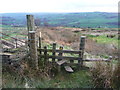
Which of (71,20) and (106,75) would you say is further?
(71,20)

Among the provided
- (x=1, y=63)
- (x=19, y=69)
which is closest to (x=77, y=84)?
(x=19, y=69)

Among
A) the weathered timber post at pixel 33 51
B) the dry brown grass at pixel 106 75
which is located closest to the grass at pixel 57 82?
the dry brown grass at pixel 106 75

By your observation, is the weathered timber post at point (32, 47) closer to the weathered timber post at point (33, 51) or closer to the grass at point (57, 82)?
the weathered timber post at point (33, 51)

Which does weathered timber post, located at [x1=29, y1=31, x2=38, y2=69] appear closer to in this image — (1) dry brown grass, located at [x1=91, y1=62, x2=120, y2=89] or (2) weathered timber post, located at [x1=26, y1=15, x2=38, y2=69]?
(2) weathered timber post, located at [x1=26, y1=15, x2=38, y2=69]

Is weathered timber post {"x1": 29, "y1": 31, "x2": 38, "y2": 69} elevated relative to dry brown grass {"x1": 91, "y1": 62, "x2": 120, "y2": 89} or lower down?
elevated

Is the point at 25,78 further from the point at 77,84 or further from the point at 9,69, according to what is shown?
the point at 77,84

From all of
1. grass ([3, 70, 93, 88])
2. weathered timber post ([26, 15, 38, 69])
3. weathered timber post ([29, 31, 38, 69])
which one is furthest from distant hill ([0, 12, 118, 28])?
grass ([3, 70, 93, 88])

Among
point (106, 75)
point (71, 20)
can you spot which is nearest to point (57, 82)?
point (106, 75)

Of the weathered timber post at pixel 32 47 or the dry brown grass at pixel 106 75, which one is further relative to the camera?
the weathered timber post at pixel 32 47

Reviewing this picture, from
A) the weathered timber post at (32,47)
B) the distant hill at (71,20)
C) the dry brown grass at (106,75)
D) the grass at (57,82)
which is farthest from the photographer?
the distant hill at (71,20)

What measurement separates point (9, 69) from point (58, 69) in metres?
1.74

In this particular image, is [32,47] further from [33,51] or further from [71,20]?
[71,20]

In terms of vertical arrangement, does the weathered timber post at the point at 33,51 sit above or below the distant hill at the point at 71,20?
below

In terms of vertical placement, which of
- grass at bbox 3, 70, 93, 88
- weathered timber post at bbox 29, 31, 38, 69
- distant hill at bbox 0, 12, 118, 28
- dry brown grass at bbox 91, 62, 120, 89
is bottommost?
grass at bbox 3, 70, 93, 88
